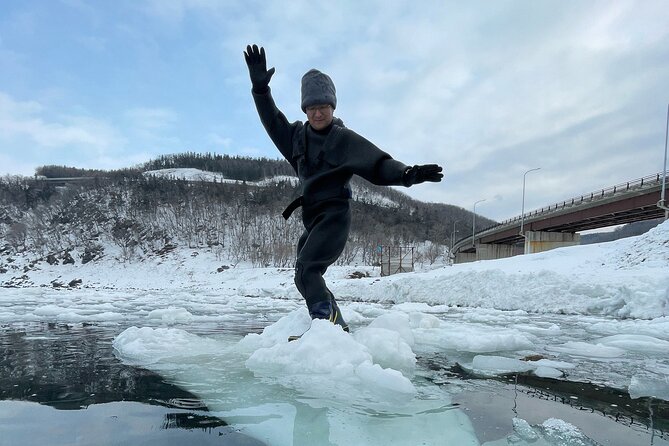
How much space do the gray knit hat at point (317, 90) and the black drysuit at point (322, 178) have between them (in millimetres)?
208

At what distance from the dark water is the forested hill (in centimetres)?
4653

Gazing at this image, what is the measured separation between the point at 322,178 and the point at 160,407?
6.12 ft

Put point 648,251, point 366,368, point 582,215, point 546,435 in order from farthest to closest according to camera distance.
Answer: point 582,215 → point 648,251 → point 366,368 → point 546,435

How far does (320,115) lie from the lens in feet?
9.62

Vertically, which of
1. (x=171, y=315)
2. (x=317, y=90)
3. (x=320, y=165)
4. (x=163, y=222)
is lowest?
(x=171, y=315)

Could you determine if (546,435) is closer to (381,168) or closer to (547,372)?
(547,372)

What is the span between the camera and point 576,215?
1300 inches

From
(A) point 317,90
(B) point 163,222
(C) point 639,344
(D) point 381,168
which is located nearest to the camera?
(D) point 381,168

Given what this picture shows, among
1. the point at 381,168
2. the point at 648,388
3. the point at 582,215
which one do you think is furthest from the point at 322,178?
the point at 582,215

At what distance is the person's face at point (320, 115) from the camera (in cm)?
291

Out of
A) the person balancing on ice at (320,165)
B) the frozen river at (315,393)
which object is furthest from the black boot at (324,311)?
the frozen river at (315,393)

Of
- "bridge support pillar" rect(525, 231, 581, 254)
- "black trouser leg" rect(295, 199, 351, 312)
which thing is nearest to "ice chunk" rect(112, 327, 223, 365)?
"black trouser leg" rect(295, 199, 351, 312)

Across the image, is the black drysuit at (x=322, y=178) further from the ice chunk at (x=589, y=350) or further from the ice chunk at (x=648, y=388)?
the ice chunk at (x=589, y=350)

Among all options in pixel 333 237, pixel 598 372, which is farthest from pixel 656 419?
pixel 333 237
